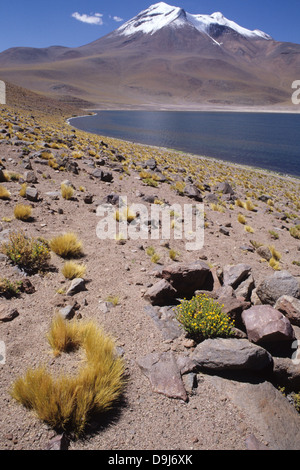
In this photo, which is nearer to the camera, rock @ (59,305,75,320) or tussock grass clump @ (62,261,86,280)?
rock @ (59,305,75,320)

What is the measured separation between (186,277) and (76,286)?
6.62 feet

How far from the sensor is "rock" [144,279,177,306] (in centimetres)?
488

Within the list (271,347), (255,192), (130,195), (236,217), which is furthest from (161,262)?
(255,192)

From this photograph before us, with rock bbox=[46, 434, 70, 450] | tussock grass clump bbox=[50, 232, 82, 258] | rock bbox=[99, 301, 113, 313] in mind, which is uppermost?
tussock grass clump bbox=[50, 232, 82, 258]

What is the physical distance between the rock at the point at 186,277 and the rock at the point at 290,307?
1400mm

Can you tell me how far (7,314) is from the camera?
390cm

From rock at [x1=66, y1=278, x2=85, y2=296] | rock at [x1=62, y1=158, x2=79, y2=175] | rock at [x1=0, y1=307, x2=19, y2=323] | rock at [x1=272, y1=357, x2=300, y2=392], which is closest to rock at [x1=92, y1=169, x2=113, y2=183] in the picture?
rock at [x1=62, y1=158, x2=79, y2=175]

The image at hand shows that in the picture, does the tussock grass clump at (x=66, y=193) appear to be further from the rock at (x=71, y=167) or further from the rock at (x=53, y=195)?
the rock at (x=71, y=167)

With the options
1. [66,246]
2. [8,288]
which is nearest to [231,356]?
[8,288]

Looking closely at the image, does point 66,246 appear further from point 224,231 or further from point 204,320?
point 224,231

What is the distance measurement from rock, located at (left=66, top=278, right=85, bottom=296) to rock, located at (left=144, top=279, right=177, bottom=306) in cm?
114

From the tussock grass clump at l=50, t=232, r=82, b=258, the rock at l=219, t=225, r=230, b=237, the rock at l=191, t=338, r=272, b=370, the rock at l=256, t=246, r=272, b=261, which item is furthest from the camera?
the rock at l=219, t=225, r=230, b=237

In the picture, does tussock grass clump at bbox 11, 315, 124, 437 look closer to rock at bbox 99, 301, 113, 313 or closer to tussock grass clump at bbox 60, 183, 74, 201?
rock at bbox 99, 301, 113, 313
